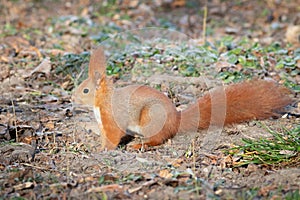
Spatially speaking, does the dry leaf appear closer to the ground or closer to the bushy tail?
the ground

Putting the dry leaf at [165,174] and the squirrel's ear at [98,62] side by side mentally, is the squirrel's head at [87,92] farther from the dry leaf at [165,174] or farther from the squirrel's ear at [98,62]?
the dry leaf at [165,174]

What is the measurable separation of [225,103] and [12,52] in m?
2.78

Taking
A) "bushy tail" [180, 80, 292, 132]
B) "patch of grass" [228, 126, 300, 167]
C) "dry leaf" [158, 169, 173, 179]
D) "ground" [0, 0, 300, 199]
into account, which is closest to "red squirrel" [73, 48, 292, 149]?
"bushy tail" [180, 80, 292, 132]

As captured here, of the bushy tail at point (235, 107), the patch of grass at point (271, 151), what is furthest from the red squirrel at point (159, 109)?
the patch of grass at point (271, 151)

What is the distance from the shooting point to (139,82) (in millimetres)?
5035

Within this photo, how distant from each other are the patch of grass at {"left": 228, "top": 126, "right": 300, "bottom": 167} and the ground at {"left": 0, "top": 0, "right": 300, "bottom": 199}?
0.07 ft

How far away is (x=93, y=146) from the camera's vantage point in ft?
13.2

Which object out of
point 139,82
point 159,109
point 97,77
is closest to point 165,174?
point 159,109

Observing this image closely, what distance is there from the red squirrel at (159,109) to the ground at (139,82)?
0.10m

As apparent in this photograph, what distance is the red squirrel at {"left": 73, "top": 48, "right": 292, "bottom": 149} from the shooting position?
153 inches

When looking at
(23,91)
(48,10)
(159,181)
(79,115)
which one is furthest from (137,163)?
(48,10)

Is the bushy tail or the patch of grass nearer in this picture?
the patch of grass

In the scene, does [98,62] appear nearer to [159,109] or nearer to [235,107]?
[159,109]

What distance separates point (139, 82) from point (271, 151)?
1.85 m
